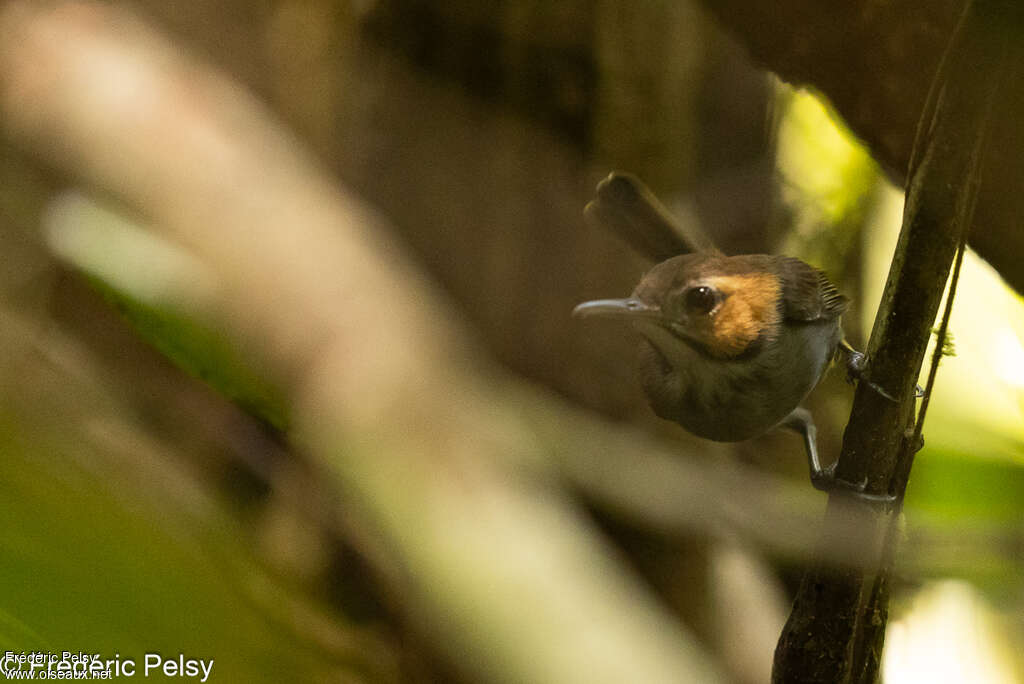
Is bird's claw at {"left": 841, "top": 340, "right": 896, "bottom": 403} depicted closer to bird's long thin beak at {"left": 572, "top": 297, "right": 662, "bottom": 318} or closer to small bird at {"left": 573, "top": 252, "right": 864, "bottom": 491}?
small bird at {"left": 573, "top": 252, "right": 864, "bottom": 491}

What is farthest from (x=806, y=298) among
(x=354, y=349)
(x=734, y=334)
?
(x=354, y=349)

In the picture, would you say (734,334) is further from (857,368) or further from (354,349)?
(354,349)

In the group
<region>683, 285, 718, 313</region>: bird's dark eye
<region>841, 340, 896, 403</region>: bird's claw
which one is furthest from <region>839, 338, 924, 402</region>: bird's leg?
<region>683, 285, 718, 313</region>: bird's dark eye

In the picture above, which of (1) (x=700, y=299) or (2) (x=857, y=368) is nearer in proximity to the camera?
(2) (x=857, y=368)

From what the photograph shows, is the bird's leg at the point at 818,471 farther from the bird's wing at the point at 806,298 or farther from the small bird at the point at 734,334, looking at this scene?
the bird's wing at the point at 806,298

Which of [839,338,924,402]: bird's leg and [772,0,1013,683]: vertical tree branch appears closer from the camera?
[772,0,1013,683]: vertical tree branch

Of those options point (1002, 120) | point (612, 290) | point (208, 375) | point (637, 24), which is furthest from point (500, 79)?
point (1002, 120)

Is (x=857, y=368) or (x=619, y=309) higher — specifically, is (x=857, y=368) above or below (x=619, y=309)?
below

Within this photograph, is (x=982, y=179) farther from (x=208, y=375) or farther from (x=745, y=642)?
(x=745, y=642)
